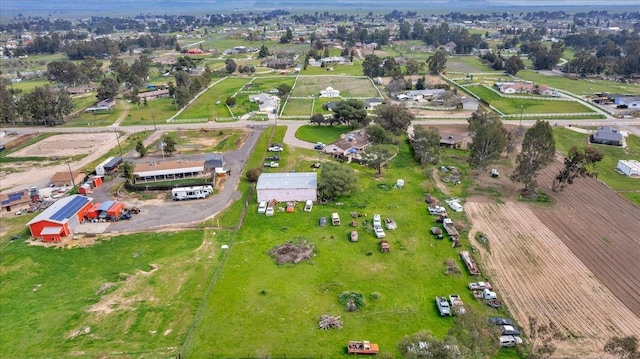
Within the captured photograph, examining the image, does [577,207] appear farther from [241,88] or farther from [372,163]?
[241,88]

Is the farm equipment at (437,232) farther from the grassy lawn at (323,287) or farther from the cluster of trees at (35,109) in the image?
the cluster of trees at (35,109)

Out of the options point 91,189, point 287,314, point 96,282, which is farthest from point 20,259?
point 287,314

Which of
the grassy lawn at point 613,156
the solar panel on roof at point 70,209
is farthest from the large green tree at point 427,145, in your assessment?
the solar panel on roof at point 70,209

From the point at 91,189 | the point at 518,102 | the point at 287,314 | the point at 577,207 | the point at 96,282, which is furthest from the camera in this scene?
the point at 518,102

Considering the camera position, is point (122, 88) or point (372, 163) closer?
point (372, 163)

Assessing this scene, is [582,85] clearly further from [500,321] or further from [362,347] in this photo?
[362,347]

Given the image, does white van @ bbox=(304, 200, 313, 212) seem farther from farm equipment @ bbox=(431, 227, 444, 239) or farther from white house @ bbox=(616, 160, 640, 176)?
white house @ bbox=(616, 160, 640, 176)
